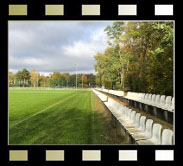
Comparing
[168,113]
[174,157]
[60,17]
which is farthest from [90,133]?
[60,17]

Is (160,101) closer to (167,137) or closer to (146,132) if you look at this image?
(146,132)

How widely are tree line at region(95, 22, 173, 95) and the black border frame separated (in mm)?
7542

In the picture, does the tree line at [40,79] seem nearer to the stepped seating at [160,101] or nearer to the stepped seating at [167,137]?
the stepped seating at [160,101]

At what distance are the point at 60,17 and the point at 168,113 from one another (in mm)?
5033

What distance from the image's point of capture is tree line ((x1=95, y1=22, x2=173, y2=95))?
11406 millimetres

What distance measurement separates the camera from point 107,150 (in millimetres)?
3232

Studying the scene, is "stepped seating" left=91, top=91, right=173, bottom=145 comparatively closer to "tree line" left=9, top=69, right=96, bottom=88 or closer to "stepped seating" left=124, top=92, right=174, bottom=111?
"stepped seating" left=124, top=92, right=174, bottom=111

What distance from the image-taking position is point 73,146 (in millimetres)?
3258

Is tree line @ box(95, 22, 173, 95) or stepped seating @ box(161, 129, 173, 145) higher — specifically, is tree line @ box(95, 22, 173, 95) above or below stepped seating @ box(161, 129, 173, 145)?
above

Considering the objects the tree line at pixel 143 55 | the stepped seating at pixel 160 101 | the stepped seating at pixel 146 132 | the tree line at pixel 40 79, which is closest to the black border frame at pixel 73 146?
the stepped seating at pixel 146 132

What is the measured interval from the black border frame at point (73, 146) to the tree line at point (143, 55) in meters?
7.54

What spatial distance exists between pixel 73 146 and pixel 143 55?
745 inches

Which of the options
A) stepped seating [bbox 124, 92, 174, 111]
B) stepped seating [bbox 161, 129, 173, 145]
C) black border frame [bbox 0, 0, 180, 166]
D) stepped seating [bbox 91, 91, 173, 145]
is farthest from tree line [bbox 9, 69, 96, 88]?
stepped seating [bbox 161, 129, 173, 145]

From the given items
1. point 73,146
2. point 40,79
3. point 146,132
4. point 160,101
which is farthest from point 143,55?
point 40,79
